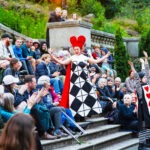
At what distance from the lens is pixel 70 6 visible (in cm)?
3164

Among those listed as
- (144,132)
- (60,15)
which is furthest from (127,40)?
(144,132)

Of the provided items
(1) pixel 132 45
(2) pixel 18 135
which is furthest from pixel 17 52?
(1) pixel 132 45

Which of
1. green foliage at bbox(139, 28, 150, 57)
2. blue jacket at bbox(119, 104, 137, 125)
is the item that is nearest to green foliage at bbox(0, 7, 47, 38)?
green foliage at bbox(139, 28, 150, 57)

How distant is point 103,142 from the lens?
477 inches

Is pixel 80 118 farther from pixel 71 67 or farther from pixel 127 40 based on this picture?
pixel 127 40

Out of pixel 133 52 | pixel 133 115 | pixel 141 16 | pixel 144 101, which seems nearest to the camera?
pixel 144 101

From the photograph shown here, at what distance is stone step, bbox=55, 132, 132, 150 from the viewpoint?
1112 cm

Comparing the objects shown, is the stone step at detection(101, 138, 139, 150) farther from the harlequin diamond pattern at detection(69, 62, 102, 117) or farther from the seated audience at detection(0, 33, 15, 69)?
the seated audience at detection(0, 33, 15, 69)

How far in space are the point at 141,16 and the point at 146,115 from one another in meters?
24.7

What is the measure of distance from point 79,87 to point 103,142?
1.34m

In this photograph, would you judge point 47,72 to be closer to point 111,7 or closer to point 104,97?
point 104,97

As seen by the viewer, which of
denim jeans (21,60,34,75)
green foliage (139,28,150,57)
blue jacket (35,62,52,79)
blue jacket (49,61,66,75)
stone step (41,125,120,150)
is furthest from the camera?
green foliage (139,28,150,57)

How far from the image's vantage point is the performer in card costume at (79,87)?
12.3 meters

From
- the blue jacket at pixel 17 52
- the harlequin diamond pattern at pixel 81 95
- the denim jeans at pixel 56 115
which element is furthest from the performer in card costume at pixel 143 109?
the blue jacket at pixel 17 52
